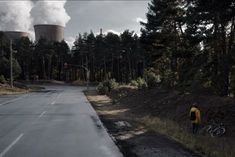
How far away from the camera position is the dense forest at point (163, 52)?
25183 mm

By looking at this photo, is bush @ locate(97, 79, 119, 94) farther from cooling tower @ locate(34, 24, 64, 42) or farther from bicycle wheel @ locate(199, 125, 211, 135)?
bicycle wheel @ locate(199, 125, 211, 135)

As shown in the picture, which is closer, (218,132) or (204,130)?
(218,132)

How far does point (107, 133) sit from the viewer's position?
62.2ft

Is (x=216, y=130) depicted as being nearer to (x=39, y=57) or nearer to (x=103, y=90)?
(x=103, y=90)

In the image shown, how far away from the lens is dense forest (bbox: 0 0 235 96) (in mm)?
25183

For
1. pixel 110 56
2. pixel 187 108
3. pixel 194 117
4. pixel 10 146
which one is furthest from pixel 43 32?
pixel 10 146

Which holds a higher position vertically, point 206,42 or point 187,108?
point 206,42

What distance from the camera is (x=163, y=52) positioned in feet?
186

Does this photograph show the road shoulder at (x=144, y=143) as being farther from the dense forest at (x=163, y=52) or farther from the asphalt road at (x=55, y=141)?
the dense forest at (x=163, y=52)

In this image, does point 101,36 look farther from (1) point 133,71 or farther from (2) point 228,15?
(2) point 228,15

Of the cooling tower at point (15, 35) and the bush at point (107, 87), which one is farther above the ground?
the cooling tower at point (15, 35)

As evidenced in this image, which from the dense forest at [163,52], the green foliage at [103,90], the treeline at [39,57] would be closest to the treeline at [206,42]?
the dense forest at [163,52]

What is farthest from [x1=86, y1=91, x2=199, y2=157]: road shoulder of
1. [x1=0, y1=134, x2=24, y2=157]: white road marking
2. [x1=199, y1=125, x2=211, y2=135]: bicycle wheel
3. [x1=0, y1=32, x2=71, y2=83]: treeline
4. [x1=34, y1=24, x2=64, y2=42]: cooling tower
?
[x1=0, y1=32, x2=71, y2=83]: treeline

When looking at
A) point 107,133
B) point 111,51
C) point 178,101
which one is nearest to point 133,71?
point 111,51
